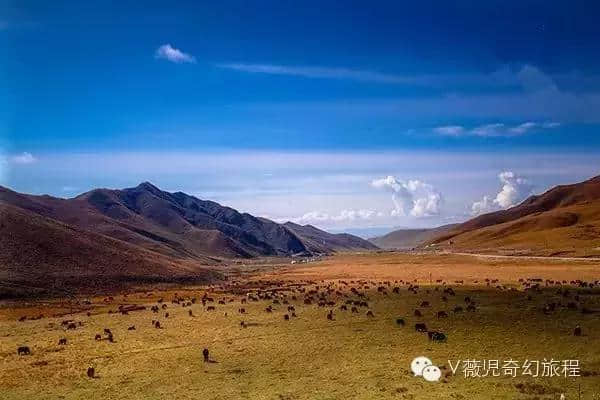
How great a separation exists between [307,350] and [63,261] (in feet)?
251

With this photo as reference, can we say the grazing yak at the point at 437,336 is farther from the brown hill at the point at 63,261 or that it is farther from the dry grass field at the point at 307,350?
the brown hill at the point at 63,261

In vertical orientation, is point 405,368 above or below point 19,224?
below

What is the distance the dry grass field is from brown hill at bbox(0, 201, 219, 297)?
29493 millimetres

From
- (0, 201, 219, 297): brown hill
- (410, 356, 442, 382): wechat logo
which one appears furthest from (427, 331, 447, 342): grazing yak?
(0, 201, 219, 297): brown hill

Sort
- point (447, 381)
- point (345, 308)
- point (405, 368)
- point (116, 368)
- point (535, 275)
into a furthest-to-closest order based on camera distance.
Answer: point (535, 275) → point (345, 308) → point (116, 368) → point (405, 368) → point (447, 381)

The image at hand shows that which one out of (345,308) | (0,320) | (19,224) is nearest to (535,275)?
(345,308)

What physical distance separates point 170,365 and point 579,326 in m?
30.3

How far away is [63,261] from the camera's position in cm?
9781

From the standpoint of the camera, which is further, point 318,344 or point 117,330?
point 117,330

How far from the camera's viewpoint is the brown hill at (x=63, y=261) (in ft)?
282

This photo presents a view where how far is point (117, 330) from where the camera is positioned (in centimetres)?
4741

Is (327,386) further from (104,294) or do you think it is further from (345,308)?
(104,294)

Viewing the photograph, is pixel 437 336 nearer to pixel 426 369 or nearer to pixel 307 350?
pixel 426 369

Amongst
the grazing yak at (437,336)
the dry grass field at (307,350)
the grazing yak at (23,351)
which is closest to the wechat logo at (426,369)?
the dry grass field at (307,350)
